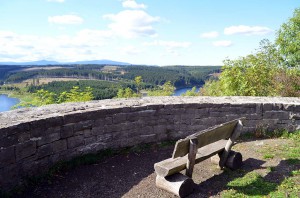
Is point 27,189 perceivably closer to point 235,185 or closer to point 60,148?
point 60,148

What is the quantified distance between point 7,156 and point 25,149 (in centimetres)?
28

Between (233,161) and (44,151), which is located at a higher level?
(44,151)

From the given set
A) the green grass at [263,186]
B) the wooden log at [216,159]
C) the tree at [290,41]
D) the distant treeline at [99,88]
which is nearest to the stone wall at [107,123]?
the wooden log at [216,159]

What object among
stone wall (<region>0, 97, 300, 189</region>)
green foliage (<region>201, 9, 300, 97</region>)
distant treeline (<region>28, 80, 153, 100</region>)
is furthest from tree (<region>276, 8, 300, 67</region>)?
stone wall (<region>0, 97, 300, 189</region>)

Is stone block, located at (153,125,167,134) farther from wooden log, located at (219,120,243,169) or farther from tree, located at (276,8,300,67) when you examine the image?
tree, located at (276,8,300,67)

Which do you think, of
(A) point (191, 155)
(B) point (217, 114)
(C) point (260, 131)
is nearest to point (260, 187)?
(A) point (191, 155)

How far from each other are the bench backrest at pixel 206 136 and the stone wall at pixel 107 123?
1518 millimetres

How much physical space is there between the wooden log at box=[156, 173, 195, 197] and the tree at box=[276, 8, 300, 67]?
19.8 meters

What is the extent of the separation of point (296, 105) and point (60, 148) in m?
5.00

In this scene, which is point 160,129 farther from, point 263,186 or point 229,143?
point 263,186

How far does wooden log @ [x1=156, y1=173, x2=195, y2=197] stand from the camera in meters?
3.76

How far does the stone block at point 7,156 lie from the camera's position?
12.1 ft

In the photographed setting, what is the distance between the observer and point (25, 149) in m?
4.00

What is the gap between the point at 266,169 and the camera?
4598 millimetres
